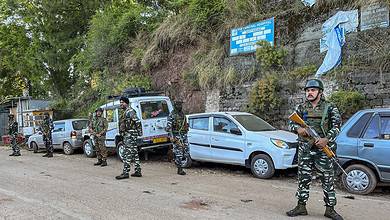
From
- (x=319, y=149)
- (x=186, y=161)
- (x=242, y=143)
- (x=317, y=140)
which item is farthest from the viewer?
(x=186, y=161)

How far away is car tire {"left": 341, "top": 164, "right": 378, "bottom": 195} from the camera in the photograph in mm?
6879

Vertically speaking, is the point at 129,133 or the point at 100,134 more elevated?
the point at 129,133

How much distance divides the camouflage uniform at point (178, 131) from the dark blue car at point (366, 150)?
12.0 feet

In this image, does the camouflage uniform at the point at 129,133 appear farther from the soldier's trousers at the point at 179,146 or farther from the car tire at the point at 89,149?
the car tire at the point at 89,149

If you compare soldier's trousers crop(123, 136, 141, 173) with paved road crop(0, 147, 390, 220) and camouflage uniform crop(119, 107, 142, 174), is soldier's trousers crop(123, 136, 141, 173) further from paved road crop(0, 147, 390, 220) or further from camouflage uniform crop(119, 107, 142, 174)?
paved road crop(0, 147, 390, 220)

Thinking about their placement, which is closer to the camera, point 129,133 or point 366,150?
point 366,150

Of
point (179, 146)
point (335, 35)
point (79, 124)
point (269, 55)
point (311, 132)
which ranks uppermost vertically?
point (335, 35)

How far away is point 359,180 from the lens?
23.0 feet

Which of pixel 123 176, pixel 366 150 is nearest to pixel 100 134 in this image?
pixel 123 176

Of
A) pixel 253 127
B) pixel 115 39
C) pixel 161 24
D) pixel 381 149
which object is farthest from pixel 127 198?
pixel 115 39

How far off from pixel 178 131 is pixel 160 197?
2689mm

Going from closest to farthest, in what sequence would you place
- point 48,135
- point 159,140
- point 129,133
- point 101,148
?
point 129,133
point 101,148
point 159,140
point 48,135

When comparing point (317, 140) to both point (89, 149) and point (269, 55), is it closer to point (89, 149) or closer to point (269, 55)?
point (269, 55)

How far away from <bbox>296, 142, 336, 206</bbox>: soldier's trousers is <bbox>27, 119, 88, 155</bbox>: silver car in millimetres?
11272
